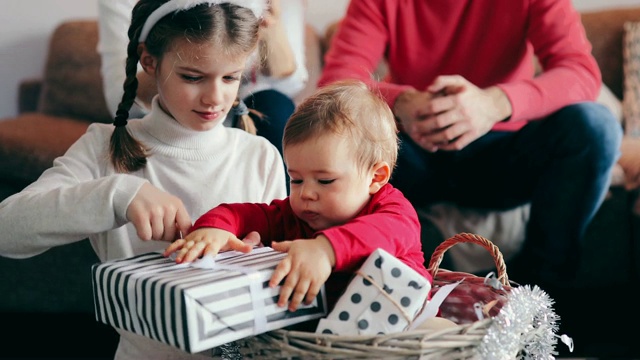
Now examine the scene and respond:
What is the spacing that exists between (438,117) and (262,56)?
1.32 ft

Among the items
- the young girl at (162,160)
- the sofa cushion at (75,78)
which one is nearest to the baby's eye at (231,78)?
the young girl at (162,160)

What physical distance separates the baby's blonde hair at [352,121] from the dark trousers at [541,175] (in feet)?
1.97

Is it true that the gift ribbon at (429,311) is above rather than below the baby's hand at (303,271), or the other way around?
below

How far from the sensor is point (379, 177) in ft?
3.50

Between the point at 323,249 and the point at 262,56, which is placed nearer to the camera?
the point at 323,249

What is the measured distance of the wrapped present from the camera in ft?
2.68

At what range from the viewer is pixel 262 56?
51.2 inches

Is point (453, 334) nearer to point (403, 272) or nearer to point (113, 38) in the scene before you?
point (403, 272)

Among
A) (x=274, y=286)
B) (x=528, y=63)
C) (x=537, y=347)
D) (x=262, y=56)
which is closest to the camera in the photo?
(x=274, y=286)

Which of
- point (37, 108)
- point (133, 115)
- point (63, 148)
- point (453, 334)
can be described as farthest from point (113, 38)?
point (37, 108)

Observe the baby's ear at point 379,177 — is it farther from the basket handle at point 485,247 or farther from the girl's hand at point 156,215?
the girl's hand at point 156,215

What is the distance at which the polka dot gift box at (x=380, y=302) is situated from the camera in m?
0.87

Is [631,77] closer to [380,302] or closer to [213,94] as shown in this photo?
[213,94]

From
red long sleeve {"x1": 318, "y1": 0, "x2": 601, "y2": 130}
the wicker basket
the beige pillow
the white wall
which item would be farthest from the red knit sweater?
the white wall
